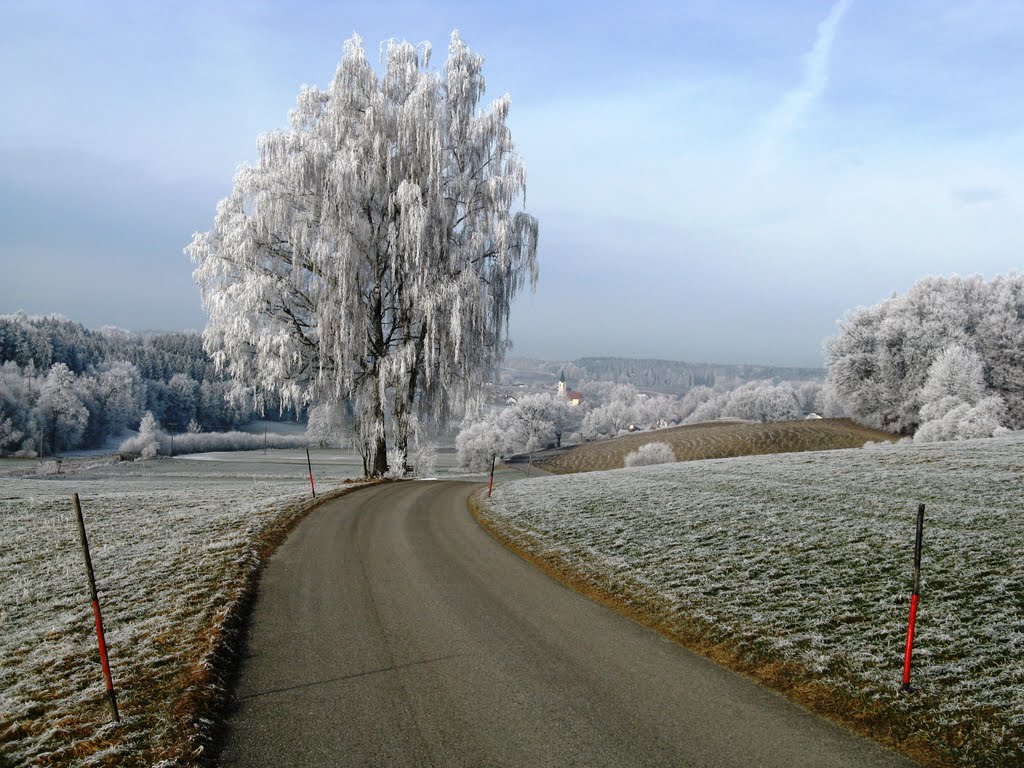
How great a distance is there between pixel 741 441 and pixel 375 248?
48.5m

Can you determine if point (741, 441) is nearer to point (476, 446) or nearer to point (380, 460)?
point (476, 446)

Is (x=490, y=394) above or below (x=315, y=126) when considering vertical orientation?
below

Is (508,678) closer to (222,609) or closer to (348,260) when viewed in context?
(222,609)

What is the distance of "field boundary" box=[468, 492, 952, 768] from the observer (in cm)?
590

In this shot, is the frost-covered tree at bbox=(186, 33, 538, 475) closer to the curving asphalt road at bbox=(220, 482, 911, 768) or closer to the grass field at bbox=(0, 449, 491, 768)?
the grass field at bbox=(0, 449, 491, 768)

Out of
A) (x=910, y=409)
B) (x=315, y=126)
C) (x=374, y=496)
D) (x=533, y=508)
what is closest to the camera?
(x=533, y=508)

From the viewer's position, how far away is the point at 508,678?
7062mm

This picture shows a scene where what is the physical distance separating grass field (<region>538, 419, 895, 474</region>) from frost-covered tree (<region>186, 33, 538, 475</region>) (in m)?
32.7

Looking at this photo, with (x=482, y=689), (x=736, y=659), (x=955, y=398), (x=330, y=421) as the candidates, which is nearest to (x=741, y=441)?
(x=955, y=398)

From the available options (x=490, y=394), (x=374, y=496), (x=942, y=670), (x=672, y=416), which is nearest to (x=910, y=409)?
(x=490, y=394)

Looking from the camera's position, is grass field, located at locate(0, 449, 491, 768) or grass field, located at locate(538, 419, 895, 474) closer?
grass field, located at locate(0, 449, 491, 768)

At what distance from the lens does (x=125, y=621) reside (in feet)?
28.9

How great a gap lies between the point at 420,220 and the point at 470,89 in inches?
269

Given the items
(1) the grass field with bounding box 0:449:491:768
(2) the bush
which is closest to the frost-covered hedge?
(2) the bush
